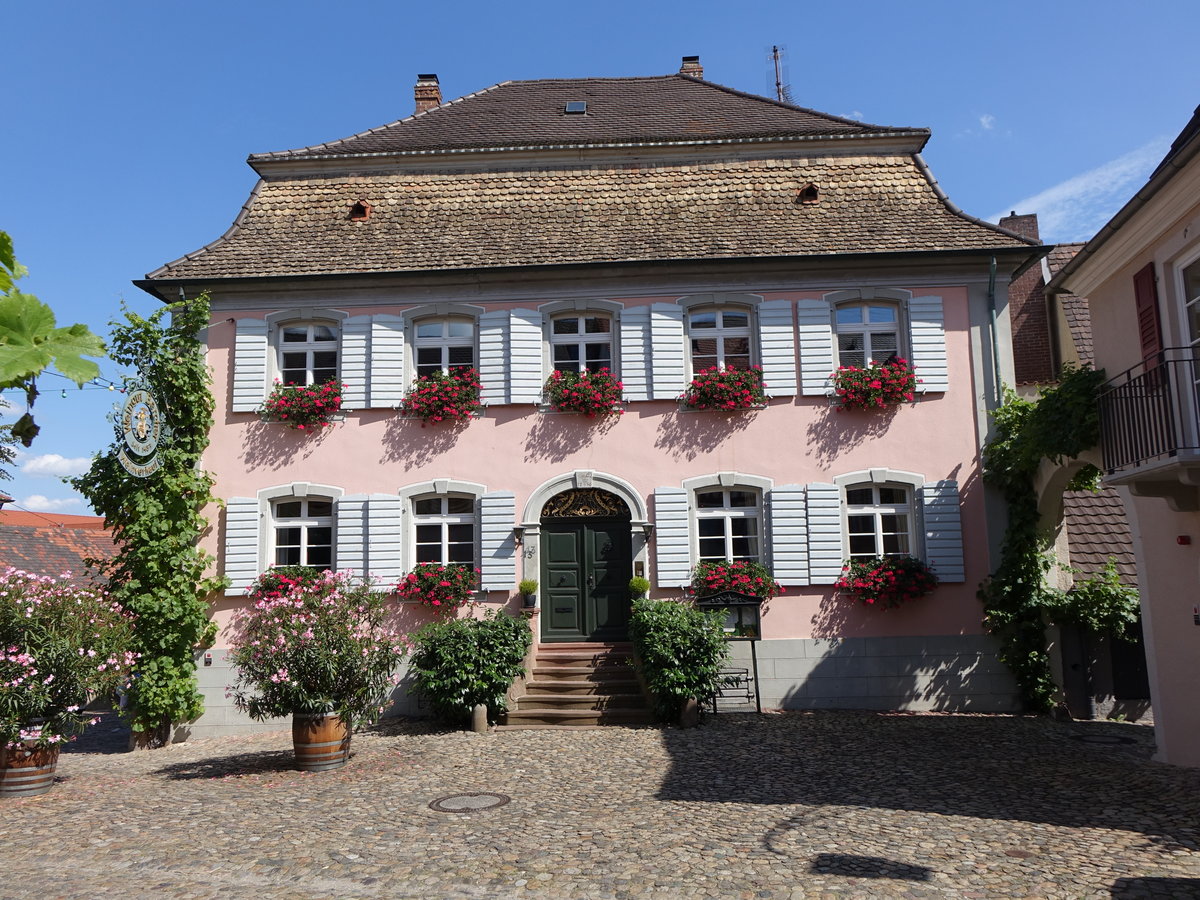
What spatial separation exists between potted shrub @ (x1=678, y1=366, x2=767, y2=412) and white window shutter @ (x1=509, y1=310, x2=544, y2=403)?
2.17m

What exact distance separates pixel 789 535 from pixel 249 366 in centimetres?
801

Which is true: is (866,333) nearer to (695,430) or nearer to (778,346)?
(778,346)

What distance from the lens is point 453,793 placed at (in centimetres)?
832

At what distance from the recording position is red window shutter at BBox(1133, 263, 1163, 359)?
878cm

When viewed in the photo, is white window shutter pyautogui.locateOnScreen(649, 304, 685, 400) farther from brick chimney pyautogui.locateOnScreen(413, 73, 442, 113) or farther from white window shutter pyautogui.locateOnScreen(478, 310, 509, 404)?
brick chimney pyautogui.locateOnScreen(413, 73, 442, 113)

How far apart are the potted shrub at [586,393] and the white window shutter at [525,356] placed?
0.24 metres

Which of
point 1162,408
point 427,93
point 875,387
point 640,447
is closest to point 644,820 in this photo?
point 1162,408

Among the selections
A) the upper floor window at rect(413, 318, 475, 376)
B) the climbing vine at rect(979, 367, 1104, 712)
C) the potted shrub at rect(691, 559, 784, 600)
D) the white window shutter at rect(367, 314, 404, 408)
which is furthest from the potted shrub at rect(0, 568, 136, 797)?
the climbing vine at rect(979, 367, 1104, 712)

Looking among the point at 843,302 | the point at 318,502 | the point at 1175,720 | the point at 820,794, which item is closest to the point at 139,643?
the point at 318,502

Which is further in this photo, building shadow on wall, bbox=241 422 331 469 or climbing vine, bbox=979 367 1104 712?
building shadow on wall, bbox=241 422 331 469

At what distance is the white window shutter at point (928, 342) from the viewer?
13.2 meters

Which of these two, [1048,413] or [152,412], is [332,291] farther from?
[1048,413]

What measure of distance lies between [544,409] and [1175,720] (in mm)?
8289

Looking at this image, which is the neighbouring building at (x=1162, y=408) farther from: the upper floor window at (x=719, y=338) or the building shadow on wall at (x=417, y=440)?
the building shadow on wall at (x=417, y=440)
